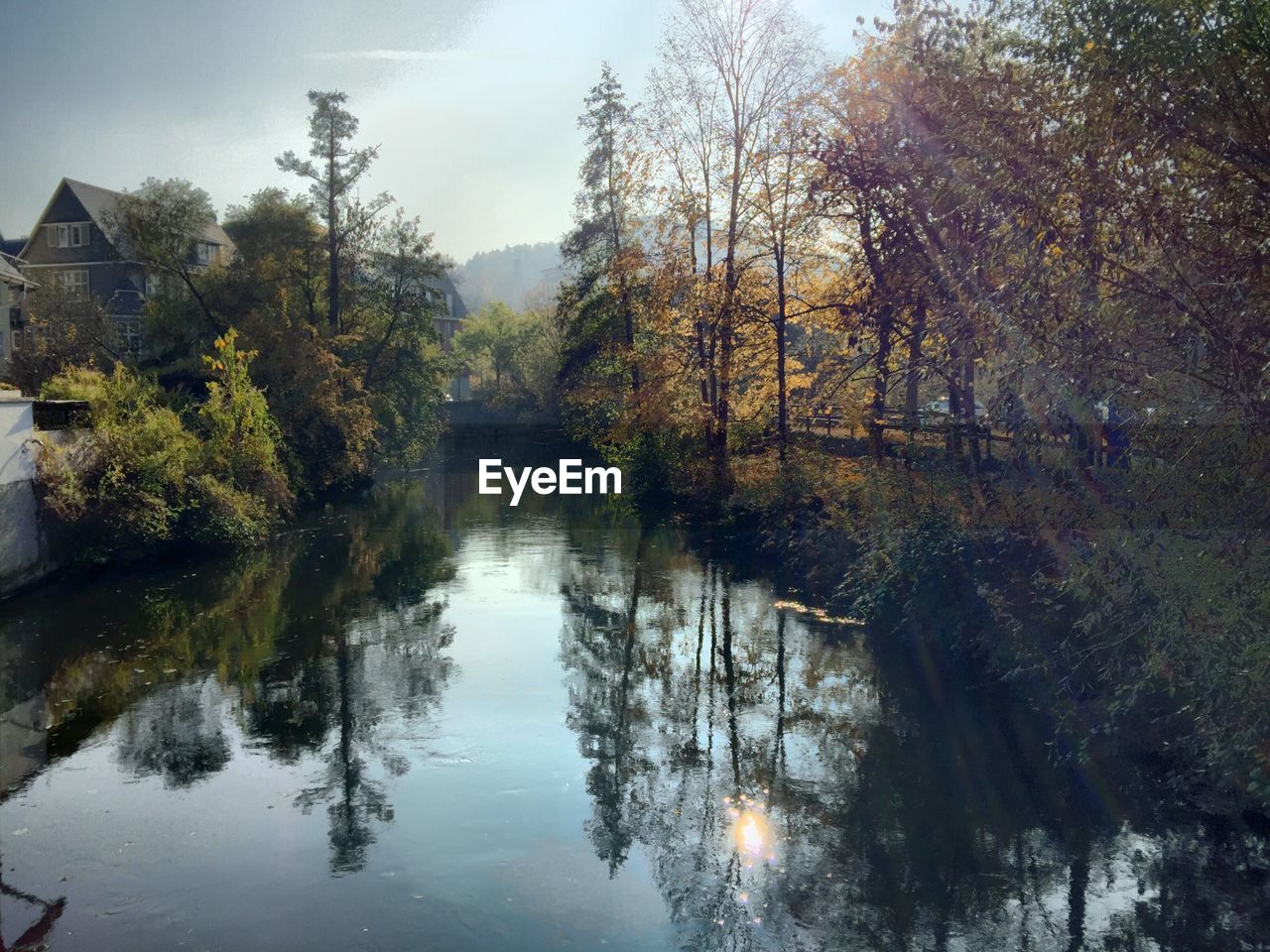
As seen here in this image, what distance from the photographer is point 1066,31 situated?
9227mm

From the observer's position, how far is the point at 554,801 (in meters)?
9.45

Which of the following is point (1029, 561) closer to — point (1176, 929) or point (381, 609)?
point (1176, 929)

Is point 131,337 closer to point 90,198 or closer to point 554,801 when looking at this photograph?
point 90,198

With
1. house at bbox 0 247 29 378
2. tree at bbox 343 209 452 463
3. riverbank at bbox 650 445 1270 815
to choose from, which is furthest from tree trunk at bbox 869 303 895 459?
house at bbox 0 247 29 378

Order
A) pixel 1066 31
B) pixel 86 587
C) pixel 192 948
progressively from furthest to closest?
pixel 86 587
pixel 1066 31
pixel 192 948

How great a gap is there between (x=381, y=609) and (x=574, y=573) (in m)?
4.98

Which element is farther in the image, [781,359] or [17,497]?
[781,359]

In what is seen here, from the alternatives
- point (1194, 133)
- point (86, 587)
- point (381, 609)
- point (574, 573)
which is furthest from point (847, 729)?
point (86, 587)

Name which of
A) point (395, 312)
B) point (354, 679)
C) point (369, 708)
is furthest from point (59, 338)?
point (369, 708)

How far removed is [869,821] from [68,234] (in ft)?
181

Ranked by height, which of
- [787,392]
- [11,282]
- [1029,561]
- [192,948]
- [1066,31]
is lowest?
[192,948]

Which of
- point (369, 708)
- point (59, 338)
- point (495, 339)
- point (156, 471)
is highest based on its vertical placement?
point (495, 339)

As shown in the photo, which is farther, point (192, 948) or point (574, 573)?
point (574, 573)

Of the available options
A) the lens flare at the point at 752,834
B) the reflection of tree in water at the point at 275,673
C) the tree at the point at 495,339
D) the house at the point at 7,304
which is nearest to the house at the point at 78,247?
the house at the point at 7,304
